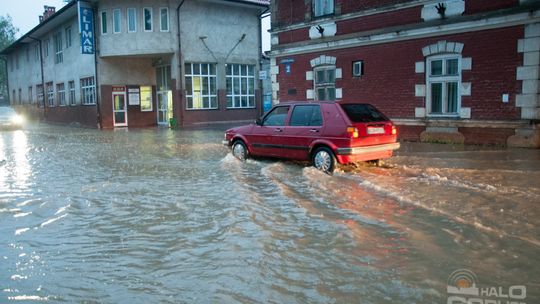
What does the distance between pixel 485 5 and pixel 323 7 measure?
5.91 m

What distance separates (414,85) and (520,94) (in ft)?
10.3

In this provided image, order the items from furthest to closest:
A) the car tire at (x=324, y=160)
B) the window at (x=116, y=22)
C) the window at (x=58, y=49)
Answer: the window at (x=58, y=49)
the window at (x=116, y=22)
the car tire at (x=324, y=160)

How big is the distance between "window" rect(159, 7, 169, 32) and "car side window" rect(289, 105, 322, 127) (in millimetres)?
18554

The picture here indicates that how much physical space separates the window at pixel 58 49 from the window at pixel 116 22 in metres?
8.84

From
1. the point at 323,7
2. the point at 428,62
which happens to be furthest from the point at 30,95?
the point at 428,62

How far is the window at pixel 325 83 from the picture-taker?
58.4ft

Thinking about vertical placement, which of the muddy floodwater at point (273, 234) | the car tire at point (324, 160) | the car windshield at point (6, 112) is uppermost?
the car windshield at point (6, 112)

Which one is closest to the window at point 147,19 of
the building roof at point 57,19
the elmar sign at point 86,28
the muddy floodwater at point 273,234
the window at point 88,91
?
the elmar sign at point 86,28

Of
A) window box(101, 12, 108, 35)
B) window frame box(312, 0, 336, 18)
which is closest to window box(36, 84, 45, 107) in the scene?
window box(101, 12, 108, 35)

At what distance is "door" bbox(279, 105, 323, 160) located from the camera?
1066cm

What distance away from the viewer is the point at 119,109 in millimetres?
30172

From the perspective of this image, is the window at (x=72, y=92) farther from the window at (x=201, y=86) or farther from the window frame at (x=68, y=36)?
the window at (x=201, y=86)

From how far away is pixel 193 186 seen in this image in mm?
9227

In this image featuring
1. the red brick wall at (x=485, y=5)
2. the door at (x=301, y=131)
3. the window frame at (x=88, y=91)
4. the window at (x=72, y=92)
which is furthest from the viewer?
the window at (x=72, y=92)
